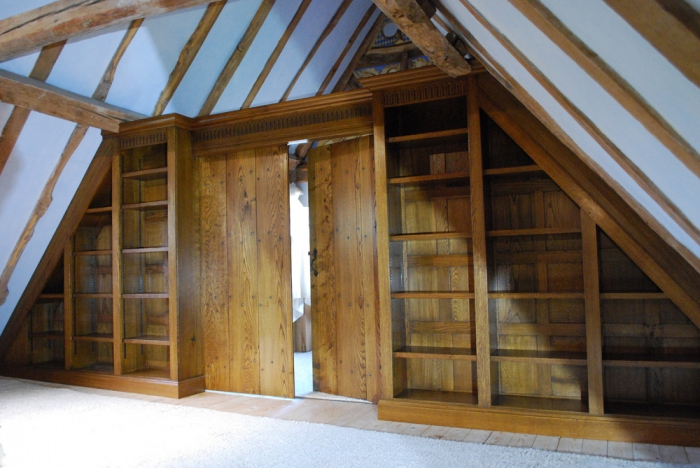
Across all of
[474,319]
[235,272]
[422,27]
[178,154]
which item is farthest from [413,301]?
[178,154]

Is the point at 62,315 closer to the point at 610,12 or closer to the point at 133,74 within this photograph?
the point at 133,74

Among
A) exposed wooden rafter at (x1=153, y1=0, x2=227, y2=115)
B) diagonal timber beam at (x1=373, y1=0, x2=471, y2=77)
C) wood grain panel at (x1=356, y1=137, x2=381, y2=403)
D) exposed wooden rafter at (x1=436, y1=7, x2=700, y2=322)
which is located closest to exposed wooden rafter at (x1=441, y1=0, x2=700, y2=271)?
diagonal timber beam at (x1=373, y1=0, x2=471, y2=77)

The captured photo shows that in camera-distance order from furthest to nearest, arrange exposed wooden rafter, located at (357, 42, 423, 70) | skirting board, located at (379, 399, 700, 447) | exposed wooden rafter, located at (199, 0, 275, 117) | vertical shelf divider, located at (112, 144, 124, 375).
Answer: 1. exposed wooden rafter, located at (357, 42, 423, 70)
2. vertical shelf divider, located at (112, 144, 124, 375)
3. exposed wooden rafter, located at (199, 0, 275, 117)
4. skirting board, located at (379, 399, 700, 447)

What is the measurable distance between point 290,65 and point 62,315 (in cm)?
335

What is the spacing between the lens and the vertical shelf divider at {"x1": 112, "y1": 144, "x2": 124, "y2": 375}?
446 cm

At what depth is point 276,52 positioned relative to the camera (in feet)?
15.5

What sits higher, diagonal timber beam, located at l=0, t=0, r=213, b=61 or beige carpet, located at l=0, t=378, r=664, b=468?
diagonal timber beam, located at l=0, t=0, r=213, b=61

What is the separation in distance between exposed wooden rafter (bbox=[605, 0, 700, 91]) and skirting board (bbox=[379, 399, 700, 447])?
2.55 meters

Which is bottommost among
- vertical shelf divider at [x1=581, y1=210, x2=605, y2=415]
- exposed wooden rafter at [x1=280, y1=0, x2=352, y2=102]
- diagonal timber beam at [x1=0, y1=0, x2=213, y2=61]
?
vertical shelf divider at [x1=581, y1=210, x2=605, y2=415]

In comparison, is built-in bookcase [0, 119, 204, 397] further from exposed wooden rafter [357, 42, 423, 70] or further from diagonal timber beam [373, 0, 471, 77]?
exposed wooden rafter [357, 42, 423, 70]

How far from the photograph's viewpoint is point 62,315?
17.3 ft

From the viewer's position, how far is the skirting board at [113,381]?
13.6 ft

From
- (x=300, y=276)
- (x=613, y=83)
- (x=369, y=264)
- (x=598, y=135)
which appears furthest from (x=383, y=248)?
(x=300, y=276)

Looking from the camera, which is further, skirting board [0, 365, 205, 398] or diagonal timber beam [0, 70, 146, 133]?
skirting board [0, 365, 205, 398]
